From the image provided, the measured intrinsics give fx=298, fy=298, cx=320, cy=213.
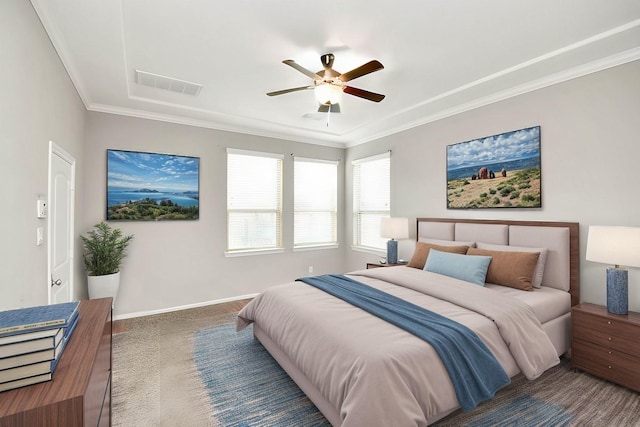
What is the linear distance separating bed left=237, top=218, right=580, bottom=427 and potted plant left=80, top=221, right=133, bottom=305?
5.56ft

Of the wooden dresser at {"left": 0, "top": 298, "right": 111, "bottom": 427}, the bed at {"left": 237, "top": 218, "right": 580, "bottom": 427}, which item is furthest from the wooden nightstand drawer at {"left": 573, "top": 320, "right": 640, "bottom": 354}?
the wooden dresser at {"left": 0, "top": 298, "right": 111, "bottom": 427}

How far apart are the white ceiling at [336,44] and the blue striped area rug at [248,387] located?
9.23 ft

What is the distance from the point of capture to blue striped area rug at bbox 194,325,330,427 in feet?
6.86

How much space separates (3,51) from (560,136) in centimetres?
432

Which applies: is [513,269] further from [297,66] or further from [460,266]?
[297,66]

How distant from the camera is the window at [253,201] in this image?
4793mm

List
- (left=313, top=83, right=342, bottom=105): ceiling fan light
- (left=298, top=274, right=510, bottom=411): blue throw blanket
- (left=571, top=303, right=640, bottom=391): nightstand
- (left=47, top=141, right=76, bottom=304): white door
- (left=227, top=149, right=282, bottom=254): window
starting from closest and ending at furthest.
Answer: (left=298, top=274, right=510, bottom=411): blue throw blanket → (left=571, top=303, right=640, bottom=391): nightstand → (left=47, top=141, right=76, bottom=304): white door → (left=313, top=83, right=342, bottom=105): ceiling fan light → (left=227, top=149, right=282, bottom=254): window

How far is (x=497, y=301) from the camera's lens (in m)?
2.39

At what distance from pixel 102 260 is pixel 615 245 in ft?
16.8

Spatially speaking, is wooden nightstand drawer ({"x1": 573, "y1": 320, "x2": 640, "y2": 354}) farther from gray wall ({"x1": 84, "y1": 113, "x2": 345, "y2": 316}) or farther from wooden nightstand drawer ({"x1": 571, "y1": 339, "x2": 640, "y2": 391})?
gray wall ({"x1": 84, "y1": 113, "x2": 345, "y2": 316})

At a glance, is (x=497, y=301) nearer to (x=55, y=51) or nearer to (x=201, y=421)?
(x=201, y=421)

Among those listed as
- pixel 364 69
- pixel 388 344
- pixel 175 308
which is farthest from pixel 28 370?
pixel 175 308

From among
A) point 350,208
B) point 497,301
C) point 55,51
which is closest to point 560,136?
Answer: point 497,301

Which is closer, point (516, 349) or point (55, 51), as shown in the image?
point (516, 349)
